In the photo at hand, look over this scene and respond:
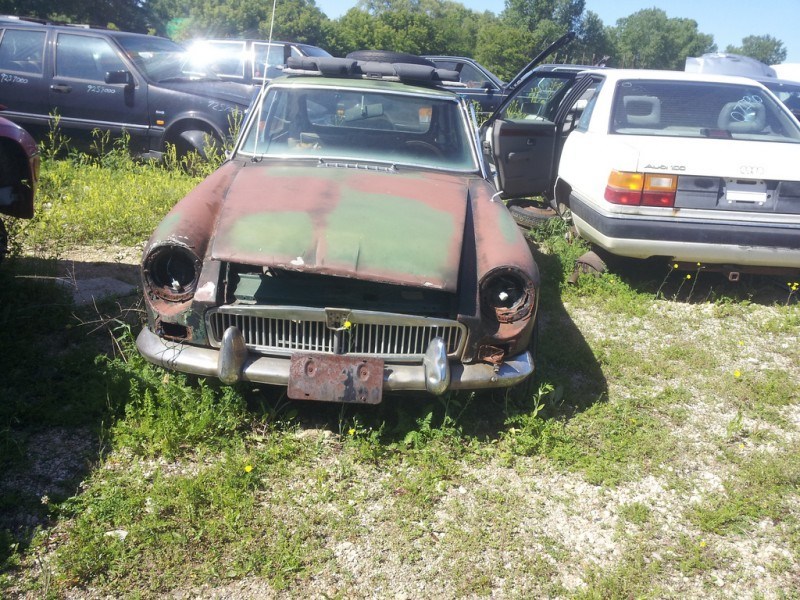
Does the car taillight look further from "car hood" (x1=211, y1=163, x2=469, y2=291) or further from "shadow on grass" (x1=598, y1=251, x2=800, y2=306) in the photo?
"car hood" (x1=211, y1=163, x2=469, y2=291)

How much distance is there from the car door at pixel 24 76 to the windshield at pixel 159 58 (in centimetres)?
101

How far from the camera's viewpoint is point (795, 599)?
8.77 feet

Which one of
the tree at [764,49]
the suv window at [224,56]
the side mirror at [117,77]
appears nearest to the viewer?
the side mirror at [117,77]

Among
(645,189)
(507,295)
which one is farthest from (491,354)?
(645,189)

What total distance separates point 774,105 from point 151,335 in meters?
5.32

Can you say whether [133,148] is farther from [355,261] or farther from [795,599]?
[795,599]

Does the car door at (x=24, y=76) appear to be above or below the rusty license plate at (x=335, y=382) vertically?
above

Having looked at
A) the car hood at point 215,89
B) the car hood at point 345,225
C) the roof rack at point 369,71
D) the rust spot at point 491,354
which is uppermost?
the roof rack at point 369,71

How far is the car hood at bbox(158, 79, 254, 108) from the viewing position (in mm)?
8109

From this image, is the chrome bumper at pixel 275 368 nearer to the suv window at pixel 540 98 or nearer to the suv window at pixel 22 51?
the suv window at pixel 540 98

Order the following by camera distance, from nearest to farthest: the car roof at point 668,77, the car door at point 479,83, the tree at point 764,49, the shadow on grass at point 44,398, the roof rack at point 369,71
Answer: the shadow on grass at point 44,398 < the roof rack at point 369,71 < the car roof at point 668,77 < the car door at point 479,83 < the tree at point 764,49

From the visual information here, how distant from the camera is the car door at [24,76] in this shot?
8.14 metres

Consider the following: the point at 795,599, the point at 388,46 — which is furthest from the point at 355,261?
the point at 388,46

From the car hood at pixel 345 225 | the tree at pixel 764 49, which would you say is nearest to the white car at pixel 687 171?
the car hood at pixel 345 225
